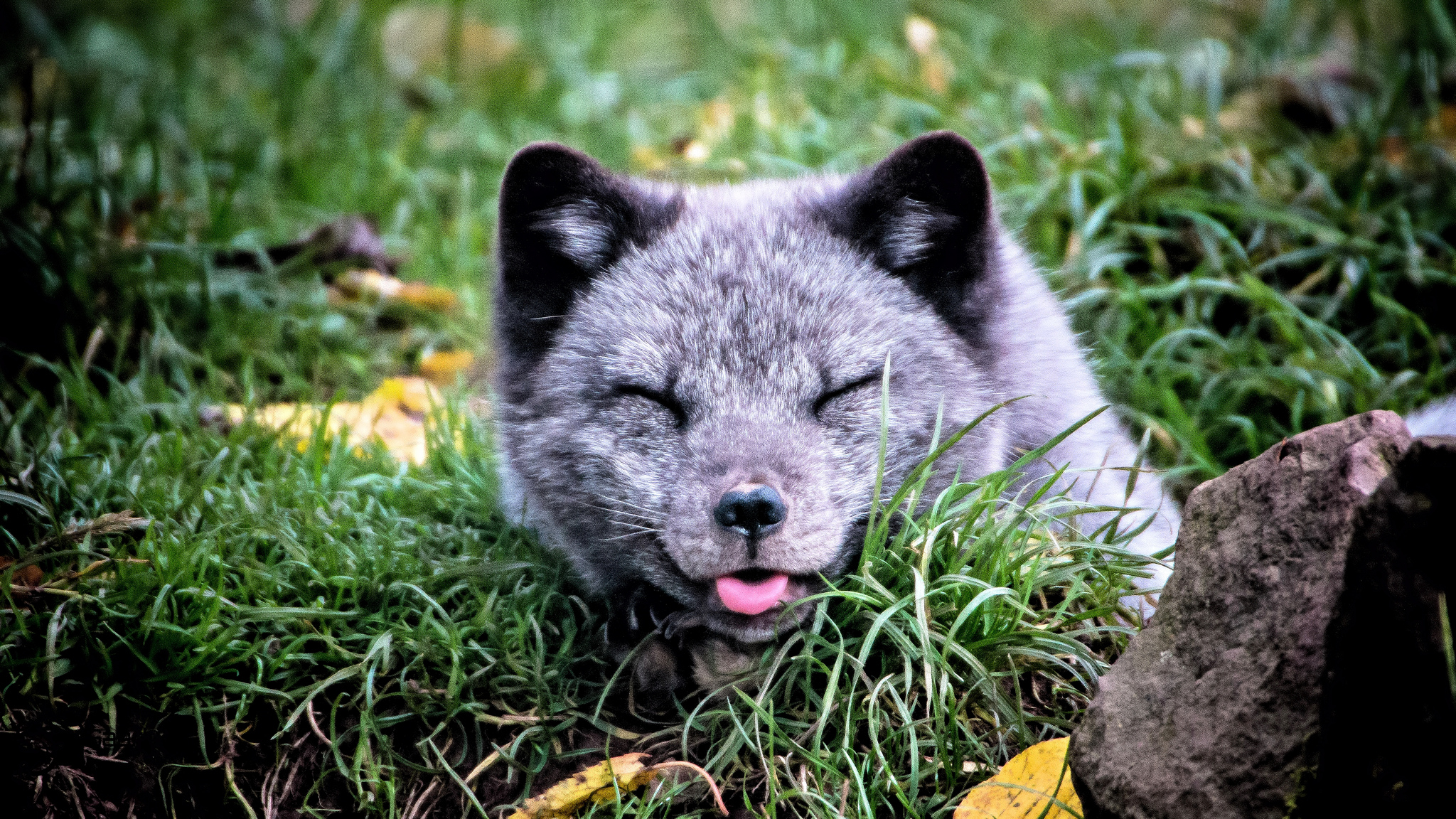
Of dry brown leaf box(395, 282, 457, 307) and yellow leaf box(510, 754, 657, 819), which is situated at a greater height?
dry brown leaf box(395, 282, 457, 307)

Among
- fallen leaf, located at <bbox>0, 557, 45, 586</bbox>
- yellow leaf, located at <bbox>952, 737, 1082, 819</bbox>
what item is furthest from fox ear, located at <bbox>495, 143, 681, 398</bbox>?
yellow leaf, located at <bbox>952, 737, 1082, 819</bbox>

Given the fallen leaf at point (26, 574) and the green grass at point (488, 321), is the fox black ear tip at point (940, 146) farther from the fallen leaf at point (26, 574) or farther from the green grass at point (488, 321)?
the fallen leaf at point (26, 574)

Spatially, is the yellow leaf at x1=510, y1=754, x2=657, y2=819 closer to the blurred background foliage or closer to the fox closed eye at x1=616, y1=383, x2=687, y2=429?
the fox closed eye at x1=616, y1=383, x2=687, y2=429

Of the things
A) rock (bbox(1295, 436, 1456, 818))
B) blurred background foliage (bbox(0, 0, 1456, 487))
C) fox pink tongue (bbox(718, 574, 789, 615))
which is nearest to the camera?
rock (bbox(1295, 436, 1456, 818))

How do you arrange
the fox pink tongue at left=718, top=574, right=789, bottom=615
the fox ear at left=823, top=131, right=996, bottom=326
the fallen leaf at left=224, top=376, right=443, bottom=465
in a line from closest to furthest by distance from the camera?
1. the fox pink tongue at left=718, top=574, right=789, bottom=615
2. the fox ear at left=823, top=131, right=996, bottom=326
3. the fallen leaf at left=224, top=376, right=443, bottom=465

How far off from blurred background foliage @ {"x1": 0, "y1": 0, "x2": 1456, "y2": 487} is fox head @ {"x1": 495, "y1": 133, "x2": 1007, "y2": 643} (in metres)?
1.51

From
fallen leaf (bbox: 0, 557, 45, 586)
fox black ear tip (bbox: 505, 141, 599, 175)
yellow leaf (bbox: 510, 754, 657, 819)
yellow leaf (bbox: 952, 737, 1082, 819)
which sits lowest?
yellow leaf (bbox: 510, 754, 657, 819)

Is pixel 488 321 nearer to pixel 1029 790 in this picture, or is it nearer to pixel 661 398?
pixel 661 398

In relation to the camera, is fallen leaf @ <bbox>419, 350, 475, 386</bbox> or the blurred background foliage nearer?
the blurred background foliage

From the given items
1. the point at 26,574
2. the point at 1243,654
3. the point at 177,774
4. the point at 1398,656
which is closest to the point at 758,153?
the point at 26,574

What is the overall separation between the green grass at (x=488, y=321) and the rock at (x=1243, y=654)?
494 millimetres

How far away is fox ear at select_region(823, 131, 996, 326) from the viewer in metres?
3.23

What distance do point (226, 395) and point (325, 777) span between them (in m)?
2.25

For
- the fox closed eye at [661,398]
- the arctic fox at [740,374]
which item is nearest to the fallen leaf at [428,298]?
the arctic fox at [740,374]
